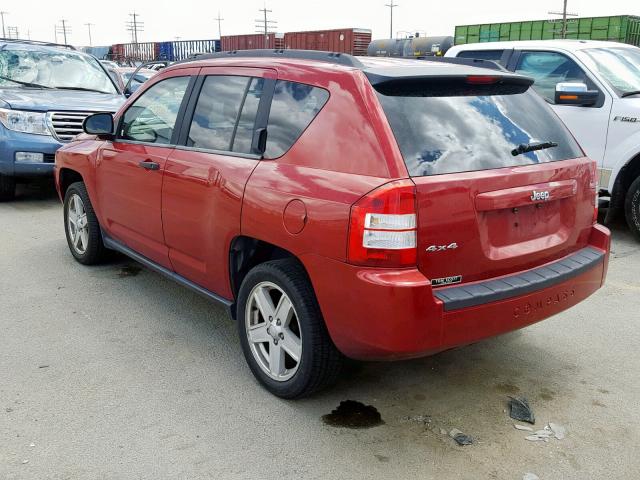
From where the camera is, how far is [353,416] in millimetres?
3285

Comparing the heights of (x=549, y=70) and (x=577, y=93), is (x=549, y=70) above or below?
above

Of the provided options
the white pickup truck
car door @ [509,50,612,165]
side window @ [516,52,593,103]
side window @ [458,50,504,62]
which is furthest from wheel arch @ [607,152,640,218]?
side window @ [458,50,504,62]

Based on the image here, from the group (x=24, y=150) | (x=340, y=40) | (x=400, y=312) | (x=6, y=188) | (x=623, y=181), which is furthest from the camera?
(x=340, y=40)

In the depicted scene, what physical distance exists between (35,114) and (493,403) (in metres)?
6.92

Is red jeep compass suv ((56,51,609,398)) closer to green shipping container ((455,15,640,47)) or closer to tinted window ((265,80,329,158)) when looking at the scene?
tinted window ((265,80,329,158))

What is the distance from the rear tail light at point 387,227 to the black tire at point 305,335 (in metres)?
0.45

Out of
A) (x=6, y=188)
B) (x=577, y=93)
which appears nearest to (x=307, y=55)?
(x=577, y=93)

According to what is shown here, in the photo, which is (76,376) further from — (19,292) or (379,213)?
(379,213)

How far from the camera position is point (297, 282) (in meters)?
3.16

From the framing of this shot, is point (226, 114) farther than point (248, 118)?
Yes

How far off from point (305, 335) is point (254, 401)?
56 centimetres

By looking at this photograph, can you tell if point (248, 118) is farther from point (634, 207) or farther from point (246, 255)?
point (634, 207)

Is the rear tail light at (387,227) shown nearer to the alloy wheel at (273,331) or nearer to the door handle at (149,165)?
the alloy wheel at (273,331)

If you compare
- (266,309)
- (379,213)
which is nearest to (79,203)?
(266,309)
